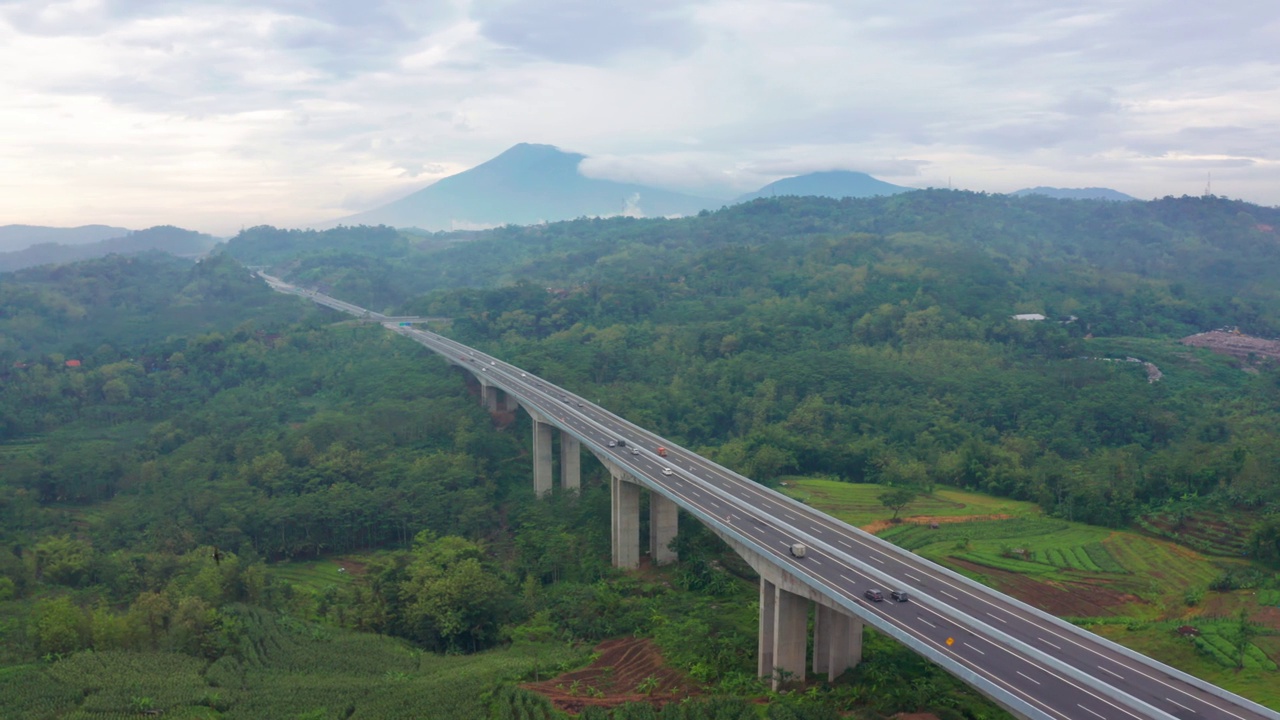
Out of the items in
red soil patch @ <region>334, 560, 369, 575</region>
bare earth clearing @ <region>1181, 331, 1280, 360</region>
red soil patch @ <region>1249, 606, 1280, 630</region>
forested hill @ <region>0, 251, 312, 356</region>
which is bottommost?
red soil patch @ <region>334, 560, 369, 575</region>

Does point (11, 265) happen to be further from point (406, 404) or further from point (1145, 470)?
point (1145, 470)

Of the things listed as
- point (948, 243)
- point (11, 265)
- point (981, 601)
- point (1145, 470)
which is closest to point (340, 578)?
point (981, 601)

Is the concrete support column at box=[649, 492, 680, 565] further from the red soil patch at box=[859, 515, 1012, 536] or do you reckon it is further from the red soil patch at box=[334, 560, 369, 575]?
the red soil patch at box=[334, 560, 369, 575]

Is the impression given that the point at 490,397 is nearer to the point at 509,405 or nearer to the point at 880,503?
the point at 509,405

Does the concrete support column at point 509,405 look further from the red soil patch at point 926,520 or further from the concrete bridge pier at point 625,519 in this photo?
the red soil patch at point 926,520

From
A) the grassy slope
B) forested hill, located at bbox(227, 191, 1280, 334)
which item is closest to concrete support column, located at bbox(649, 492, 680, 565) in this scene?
the grassy slope

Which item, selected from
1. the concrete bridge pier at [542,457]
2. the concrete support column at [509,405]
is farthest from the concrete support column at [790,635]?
the concrete support column at [509,405]

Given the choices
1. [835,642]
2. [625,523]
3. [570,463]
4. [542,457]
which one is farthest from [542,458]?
[835,642]
